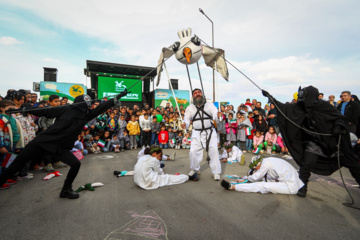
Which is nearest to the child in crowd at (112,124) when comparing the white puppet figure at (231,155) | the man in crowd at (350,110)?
the white puppet figure at (231,155)

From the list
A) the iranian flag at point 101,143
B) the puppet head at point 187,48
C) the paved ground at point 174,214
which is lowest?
the paved ground at point 174,214

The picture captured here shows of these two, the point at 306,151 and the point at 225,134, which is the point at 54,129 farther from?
the point at 225,134

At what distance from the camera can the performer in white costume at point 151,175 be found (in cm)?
385

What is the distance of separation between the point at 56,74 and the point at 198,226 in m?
18.0

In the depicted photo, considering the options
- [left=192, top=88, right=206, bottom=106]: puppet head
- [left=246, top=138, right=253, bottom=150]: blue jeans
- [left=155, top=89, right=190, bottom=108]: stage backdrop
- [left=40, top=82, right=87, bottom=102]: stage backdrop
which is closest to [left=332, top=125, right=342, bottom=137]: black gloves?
[left=192, top=88, right=206, bottom=106]: puppet head

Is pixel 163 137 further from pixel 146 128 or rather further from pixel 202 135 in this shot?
pixel 202 135

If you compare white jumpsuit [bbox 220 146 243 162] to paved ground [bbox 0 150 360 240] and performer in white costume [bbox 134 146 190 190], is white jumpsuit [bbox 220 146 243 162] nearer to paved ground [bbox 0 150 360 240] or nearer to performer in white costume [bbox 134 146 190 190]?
paved ground [bbox 0 150 360 240]

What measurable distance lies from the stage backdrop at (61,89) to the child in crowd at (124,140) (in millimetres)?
8878

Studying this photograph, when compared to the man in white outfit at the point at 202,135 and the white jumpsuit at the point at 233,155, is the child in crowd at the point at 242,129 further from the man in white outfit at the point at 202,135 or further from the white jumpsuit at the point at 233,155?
the man in white outfit at the point at 202,135

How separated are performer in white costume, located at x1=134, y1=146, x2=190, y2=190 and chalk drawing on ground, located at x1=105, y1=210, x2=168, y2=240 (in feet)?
3.62

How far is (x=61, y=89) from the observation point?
49.8 feet

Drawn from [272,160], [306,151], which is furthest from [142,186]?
[306,151]

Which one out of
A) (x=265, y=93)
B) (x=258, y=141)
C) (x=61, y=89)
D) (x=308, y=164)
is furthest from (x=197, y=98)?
(x=61, y=89)

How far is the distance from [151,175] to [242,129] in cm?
610
